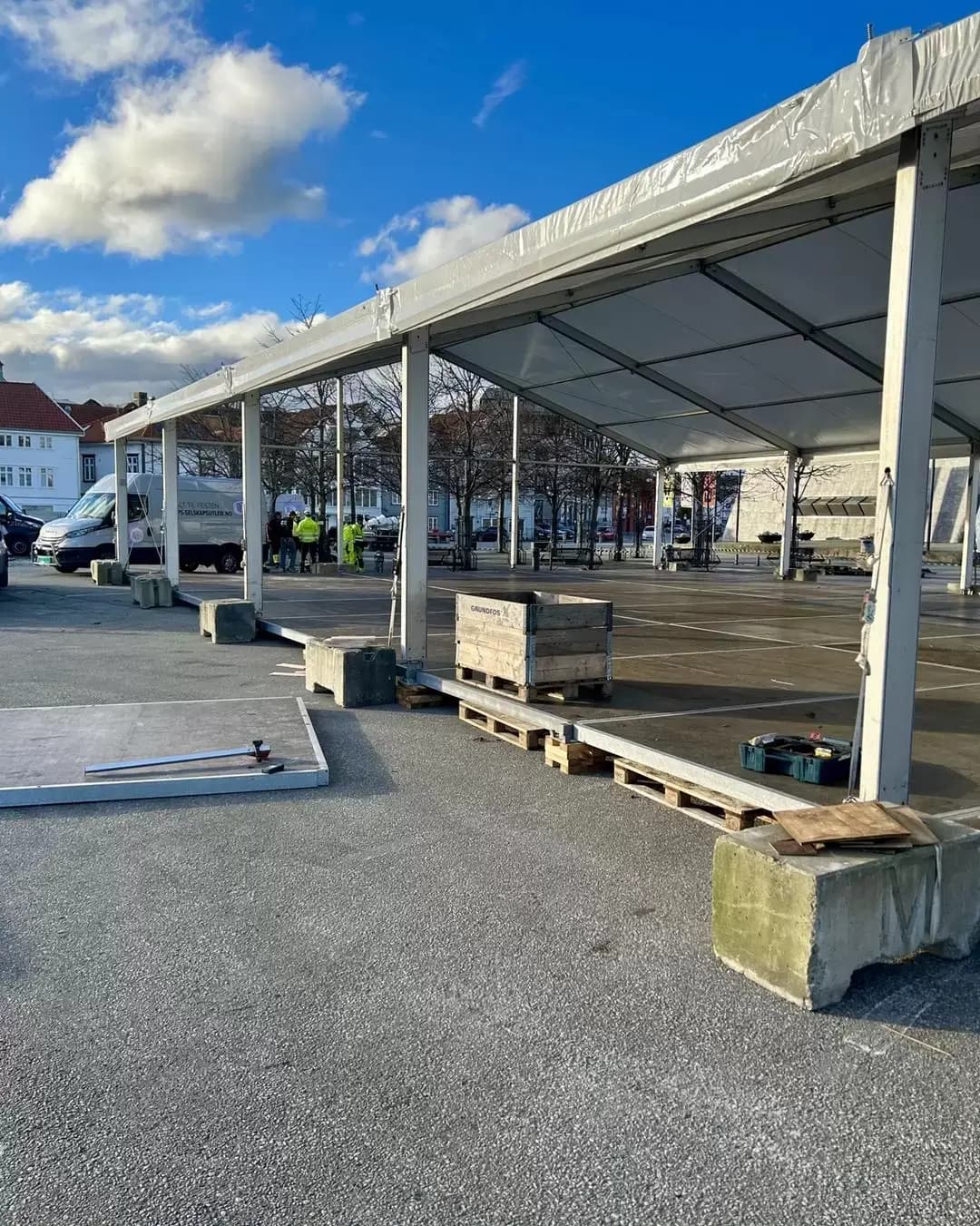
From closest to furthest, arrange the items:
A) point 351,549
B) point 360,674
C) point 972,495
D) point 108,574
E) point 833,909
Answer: point 833,909, point 360,674, point 972,495, point 108,574, point 351,549

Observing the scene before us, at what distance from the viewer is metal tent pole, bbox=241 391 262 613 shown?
13570mm

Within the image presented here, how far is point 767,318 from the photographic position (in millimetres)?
12578

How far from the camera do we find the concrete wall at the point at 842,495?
150 feet

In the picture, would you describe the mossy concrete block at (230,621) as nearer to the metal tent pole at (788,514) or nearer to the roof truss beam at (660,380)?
the roof truss beam at (660,380)

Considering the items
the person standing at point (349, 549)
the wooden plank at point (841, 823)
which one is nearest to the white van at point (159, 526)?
the person standing at point (349, 549)

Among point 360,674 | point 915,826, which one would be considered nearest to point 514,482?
point 360,674

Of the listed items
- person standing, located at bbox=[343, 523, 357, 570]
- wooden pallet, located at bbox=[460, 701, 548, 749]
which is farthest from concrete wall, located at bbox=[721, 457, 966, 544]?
wooden pallet, located at bbox=[460, 701, 548, 749]

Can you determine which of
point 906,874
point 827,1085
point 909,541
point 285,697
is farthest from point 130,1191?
point 285,697

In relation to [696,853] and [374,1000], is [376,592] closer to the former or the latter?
[696,853]

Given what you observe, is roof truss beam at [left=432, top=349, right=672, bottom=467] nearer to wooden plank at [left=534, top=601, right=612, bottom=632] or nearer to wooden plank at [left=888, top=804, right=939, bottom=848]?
wooden plank at [left=534, top=601, right=612, bottom=632]

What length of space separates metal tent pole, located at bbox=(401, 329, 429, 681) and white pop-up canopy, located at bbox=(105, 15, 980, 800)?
26mm

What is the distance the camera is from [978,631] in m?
13.8

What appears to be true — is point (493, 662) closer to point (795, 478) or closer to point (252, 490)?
point (252, 490)

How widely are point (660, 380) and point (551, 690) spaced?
10.9m
